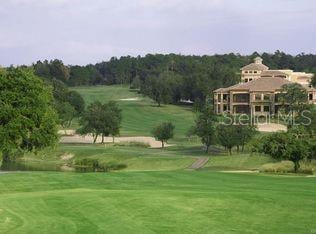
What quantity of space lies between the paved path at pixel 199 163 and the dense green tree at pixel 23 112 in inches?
933

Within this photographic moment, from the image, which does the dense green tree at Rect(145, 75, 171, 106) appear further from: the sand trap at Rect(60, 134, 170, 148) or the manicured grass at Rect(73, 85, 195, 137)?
the sand trap at Rect(60, 134, 170, 148)

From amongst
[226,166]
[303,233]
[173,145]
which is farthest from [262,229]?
[173,145]

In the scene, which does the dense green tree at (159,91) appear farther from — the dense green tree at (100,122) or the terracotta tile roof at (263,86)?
the dense green tree at (100,122)

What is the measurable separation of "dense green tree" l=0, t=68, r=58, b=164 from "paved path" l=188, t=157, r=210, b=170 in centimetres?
2369

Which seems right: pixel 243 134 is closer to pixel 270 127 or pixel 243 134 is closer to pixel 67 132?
pixel 270 127

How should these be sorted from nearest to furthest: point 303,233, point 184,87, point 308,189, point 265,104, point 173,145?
point 303,233
point 308,189
point 173,145
point 265,104
point 184,87

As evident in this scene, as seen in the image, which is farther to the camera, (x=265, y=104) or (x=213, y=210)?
(x=265, y=104)

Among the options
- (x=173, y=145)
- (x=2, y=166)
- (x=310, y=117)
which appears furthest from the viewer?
(x=173, y=145)

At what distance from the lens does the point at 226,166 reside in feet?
224

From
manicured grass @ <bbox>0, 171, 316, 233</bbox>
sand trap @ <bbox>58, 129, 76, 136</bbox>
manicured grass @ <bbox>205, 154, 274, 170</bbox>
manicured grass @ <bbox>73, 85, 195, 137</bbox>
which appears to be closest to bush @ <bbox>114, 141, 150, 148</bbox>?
manicured grass @ <bbox>73, 85, 195, 137</bbox>

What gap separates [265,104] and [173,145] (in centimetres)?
Result: 4059

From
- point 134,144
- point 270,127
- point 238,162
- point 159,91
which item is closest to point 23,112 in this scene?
point 238,162

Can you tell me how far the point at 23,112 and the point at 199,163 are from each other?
98.6ft

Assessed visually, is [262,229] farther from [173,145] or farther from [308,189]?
[173,145]
